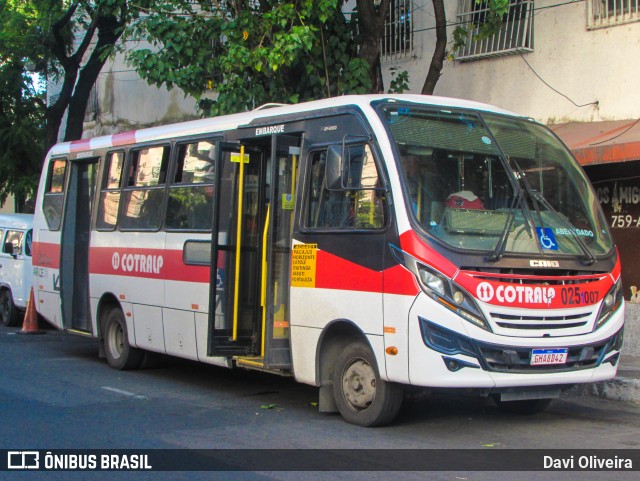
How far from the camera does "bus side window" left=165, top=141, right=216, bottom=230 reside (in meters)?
9.85

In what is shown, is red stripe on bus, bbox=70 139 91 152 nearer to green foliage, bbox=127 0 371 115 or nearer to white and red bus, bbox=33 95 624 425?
green foliage, bbox=127 0 371 115

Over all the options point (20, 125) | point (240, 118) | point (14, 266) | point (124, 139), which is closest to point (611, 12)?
point (240, 118)

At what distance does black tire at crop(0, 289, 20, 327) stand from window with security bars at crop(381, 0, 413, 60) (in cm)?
841

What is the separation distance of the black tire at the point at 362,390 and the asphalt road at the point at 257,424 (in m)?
0.13

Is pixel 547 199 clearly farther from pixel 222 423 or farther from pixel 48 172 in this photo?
pixel 48 172

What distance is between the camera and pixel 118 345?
11.8 metres

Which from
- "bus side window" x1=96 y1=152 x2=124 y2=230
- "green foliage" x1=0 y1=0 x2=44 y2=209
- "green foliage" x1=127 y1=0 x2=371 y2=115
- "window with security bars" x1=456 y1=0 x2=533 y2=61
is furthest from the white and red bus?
"green foliage" x1=0 y1=0 x2=44 y2=209

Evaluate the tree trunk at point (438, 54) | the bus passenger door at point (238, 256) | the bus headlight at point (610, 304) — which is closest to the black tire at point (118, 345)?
the bus passenger door at point (238, 256)

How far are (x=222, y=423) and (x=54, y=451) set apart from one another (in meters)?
1.69

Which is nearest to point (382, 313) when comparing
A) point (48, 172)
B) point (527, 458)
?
point (527, 458)

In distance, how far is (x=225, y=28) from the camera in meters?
12.8

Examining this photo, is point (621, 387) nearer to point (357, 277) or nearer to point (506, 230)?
point (506, 230)

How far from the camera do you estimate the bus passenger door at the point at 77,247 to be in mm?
12594

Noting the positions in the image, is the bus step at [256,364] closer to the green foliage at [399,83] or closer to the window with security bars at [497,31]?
the green foliage at [399,83]
